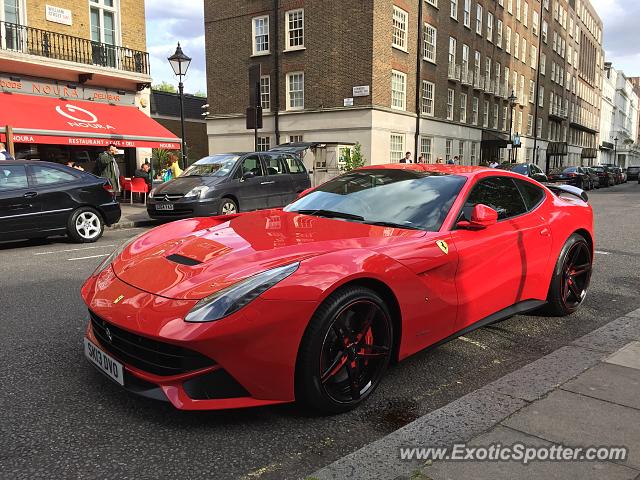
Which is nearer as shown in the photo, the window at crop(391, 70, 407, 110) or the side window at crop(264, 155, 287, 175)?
the side window at crop(264, 155, 287, 175)

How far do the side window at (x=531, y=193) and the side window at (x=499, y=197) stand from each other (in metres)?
0.08

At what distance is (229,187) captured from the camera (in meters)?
12.1

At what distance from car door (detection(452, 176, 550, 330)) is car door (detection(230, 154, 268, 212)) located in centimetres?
866

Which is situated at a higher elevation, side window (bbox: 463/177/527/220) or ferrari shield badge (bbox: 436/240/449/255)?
side window (bbox: 463/177/527/220)

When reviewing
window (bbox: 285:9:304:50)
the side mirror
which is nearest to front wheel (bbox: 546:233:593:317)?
the side mirror

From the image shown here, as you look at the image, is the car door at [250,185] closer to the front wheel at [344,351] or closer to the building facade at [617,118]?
the front wheel at [344,351]

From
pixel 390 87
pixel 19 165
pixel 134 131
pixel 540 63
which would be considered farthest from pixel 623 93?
pixel 19 165

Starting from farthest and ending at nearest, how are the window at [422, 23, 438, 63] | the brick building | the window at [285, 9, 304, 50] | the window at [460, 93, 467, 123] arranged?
the window at [460, 93, 467, 123] < the window at [422, 23, 438, 63] < the window at [285, 9, 304, 50] < the brick building

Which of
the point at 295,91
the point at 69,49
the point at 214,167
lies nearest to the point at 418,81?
the point at 295,91

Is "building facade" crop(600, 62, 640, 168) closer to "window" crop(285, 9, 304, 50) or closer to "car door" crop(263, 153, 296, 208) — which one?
"window" crop(285, 9, 304, 50)

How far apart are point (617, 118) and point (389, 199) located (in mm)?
115849

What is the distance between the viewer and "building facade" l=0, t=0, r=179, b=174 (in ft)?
51.9

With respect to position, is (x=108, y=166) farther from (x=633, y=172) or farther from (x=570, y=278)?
(x=633, y=172)

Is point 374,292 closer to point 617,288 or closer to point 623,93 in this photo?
point 617,288
